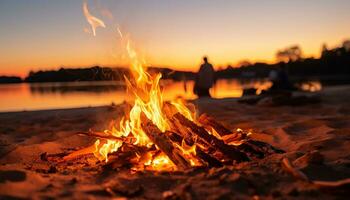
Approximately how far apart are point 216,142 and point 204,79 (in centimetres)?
1128

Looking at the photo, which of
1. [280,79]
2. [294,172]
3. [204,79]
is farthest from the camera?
[280,79]

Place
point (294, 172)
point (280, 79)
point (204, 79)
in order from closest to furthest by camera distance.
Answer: point (294, 172) → point (204, 79) → point (280, 79)

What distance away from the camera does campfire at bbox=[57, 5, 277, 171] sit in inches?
189

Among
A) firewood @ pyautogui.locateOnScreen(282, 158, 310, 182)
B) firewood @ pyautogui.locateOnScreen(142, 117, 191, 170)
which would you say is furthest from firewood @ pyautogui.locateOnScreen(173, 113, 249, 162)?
firewood @ pyautogui.locateOnScreen(282, 158, 310, 182)

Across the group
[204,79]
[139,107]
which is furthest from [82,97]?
[139,107]

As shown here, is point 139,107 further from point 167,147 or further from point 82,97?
point 82,97

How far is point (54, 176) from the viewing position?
430 cm

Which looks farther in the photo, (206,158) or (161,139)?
(161,139)

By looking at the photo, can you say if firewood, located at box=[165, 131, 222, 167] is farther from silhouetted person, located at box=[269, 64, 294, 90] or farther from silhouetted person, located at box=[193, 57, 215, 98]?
silhouetted person, located at box=[269, 64, 294, 90]

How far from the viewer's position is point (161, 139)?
4.85 m

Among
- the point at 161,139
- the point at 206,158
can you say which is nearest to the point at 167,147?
the point at 161,139

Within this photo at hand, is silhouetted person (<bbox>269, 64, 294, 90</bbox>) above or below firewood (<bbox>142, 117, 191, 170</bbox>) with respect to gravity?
above

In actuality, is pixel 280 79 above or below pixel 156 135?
above

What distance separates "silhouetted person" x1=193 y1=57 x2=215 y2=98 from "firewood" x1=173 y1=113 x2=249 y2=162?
10558 millimetres
